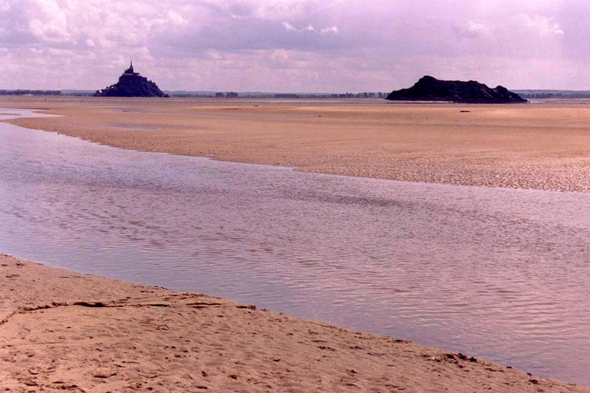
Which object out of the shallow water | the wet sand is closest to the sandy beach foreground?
the shallow water

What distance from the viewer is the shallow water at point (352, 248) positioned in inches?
298

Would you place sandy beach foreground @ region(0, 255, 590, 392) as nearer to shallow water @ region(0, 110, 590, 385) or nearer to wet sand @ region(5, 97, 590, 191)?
shallow water @ region(0, 110, 590, 385)

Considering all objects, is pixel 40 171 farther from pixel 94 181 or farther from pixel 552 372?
pixel 552 372

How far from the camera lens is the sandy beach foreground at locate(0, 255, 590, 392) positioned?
5.51 metres

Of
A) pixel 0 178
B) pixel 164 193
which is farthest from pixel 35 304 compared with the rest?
pixel 0 178

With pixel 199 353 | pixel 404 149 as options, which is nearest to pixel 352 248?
pixel 199 353

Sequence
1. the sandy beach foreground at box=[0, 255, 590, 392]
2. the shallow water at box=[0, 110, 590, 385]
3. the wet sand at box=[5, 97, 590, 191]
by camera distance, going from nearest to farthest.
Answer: the sandy beach foreground at box=[0, 255, 590, 392]
the shallow water at box=[0, 110, 590, 385]
the wet sand at box=[5, 97, 590, 191]

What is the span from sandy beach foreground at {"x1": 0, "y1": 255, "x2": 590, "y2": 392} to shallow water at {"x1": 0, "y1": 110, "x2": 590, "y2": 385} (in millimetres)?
593

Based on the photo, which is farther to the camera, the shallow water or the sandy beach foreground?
the shallow water

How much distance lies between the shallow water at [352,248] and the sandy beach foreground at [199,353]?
593mm

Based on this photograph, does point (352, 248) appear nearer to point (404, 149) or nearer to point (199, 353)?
point (199, 353)

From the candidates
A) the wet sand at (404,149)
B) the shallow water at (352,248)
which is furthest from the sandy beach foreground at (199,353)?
the wet sand at (404,149)

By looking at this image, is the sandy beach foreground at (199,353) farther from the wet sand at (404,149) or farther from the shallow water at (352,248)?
the wet sand at (404,149)

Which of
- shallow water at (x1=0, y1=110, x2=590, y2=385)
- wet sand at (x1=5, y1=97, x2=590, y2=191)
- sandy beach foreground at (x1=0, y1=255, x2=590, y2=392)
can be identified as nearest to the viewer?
sandy beach foreground at (x1=0, y1=255, x2=590, y2=392)
